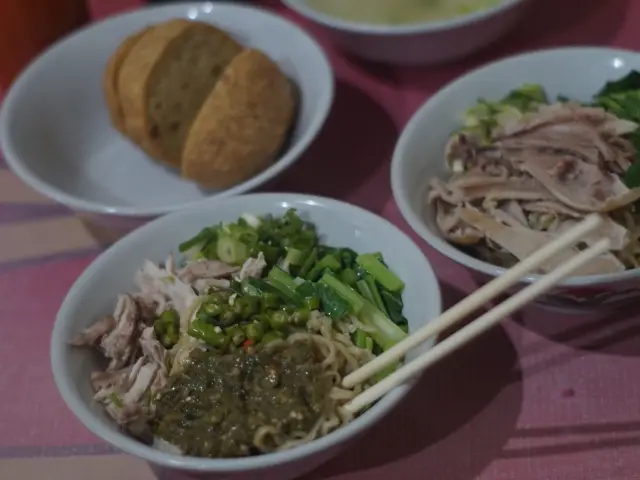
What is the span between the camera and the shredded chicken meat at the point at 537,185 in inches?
43.9

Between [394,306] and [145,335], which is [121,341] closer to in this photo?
[145,335]

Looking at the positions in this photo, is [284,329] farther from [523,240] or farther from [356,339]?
[523,240]

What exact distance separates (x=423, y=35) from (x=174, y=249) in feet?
1.94

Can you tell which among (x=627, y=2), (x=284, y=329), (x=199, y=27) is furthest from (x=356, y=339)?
(x=627, y=2)

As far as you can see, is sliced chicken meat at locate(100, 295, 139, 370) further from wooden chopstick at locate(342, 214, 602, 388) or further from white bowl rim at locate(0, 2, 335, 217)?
wooden chopstick at locate(342, 214, 602, 388)

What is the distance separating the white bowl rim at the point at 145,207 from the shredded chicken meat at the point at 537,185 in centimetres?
25

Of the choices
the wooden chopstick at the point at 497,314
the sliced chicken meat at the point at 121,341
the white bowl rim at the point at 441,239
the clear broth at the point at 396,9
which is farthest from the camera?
the clear broth at the point at 396,9

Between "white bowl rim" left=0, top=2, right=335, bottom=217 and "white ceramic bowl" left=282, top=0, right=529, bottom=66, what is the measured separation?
76 mm

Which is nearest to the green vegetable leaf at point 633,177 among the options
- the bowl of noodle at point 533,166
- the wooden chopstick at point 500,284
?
the bowl of noodle at point 533,166

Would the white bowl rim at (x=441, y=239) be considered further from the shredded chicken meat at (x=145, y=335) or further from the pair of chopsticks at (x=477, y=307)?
the shredded chicken meat at (x=145, y=335)

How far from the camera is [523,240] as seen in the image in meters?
1.12

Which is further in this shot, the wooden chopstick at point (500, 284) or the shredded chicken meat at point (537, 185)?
the shredded chicken meat at point (537, 185)

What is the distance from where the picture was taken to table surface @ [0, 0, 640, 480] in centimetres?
102

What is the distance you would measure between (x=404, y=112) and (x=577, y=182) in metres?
0.47
